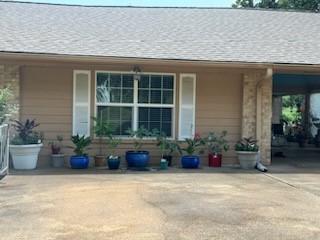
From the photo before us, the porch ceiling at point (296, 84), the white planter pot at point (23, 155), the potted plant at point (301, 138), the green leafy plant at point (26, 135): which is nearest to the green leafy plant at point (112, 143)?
the green leafy plant at point (26, 135)

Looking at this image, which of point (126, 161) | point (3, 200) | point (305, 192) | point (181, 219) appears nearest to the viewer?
point (181, 219)

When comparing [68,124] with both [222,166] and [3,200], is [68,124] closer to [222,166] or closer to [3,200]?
[222,166]

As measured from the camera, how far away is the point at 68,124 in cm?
1185

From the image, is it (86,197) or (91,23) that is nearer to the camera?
(86,197)

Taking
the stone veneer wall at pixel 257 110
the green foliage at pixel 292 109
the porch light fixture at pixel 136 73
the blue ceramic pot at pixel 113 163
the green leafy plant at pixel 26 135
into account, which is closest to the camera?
the green leafy plant at pixel 26 135

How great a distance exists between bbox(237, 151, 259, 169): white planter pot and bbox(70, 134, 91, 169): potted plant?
3.53 meters

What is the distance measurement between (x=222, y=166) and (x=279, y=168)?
1328mm

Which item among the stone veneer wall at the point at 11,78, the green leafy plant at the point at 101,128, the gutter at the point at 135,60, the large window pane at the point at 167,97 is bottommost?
the green leafy plant at the point at 101,128

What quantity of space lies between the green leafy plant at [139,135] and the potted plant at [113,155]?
14.4 inches

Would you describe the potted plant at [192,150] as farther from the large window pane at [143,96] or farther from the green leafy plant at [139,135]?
the large window pane at [143,96]

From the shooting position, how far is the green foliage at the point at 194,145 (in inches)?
460

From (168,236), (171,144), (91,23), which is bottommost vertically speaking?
(168,236)

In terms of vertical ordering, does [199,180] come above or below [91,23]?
below

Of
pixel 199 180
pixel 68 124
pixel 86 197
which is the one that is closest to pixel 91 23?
pixel 68 124
